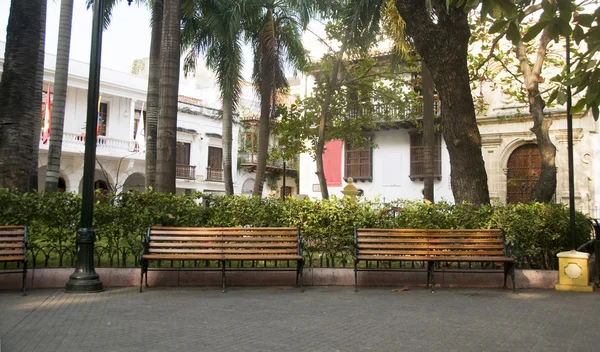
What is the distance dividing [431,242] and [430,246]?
0.29 ft

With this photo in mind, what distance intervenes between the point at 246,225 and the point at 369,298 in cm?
265

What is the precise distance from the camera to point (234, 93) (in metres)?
20.1

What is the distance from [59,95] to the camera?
13.6 metres

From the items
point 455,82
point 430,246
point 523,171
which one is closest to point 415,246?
point 430,246

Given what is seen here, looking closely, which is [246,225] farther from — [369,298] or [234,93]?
[234,93]

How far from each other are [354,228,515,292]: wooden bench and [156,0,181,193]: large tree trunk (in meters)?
4.61

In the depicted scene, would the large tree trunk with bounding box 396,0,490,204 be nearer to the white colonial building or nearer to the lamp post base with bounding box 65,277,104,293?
the lamp post base with bounding box 65,277,104,293

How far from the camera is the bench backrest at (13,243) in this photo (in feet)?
23.6

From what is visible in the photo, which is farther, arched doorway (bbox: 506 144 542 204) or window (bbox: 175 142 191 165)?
window (bbox: 175 142 191 165)

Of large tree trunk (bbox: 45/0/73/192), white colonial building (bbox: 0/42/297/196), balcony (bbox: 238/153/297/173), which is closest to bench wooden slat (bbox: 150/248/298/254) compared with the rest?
large tree trunk (bbox: 45/0/73/192)

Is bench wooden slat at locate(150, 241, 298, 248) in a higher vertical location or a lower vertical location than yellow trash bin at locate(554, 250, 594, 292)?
higher

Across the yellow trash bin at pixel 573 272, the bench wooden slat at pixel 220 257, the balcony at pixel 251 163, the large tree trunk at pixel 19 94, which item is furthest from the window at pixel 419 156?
the large tree trunk at pixel 19 94

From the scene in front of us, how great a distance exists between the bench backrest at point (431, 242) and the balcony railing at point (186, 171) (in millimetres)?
28573

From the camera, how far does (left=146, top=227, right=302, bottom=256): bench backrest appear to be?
7.90 metres
